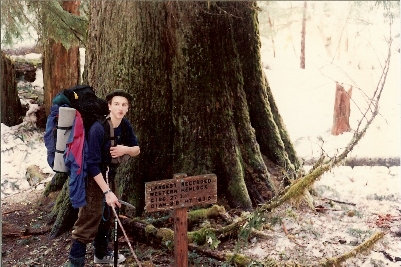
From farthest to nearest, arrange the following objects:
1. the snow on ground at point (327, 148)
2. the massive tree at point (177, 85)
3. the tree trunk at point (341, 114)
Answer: the tree trunk at point (341, 114) → the massive tree at point (177, 85) → the snow on ground at point (327, 148)

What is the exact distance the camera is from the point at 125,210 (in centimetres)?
461

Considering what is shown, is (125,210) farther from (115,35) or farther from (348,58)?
(348,58)

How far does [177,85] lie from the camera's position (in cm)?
464

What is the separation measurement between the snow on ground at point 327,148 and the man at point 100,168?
1624mm

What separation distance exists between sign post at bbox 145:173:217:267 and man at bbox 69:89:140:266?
0.39 m

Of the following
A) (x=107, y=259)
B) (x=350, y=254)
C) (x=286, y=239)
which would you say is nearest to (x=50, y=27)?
(x=107, y=259)

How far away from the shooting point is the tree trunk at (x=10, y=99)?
9023 mm

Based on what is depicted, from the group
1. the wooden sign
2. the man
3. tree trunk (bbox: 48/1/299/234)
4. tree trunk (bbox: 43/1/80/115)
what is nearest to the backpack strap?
the man

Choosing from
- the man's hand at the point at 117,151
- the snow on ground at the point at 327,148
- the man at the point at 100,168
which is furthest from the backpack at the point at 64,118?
the snow on ground at the point at 327,148

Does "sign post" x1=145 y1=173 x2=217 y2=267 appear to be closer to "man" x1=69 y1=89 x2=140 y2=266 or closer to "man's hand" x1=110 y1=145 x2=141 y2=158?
"man" x1=69 y1=89 x2=140 y2=266

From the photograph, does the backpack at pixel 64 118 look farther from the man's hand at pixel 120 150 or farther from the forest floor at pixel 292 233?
the forest floor at pixel 292 233

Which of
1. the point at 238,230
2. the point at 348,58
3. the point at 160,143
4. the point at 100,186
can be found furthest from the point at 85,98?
the point at 348,58

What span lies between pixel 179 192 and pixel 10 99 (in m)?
7.29

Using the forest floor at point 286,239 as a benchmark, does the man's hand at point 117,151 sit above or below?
above
